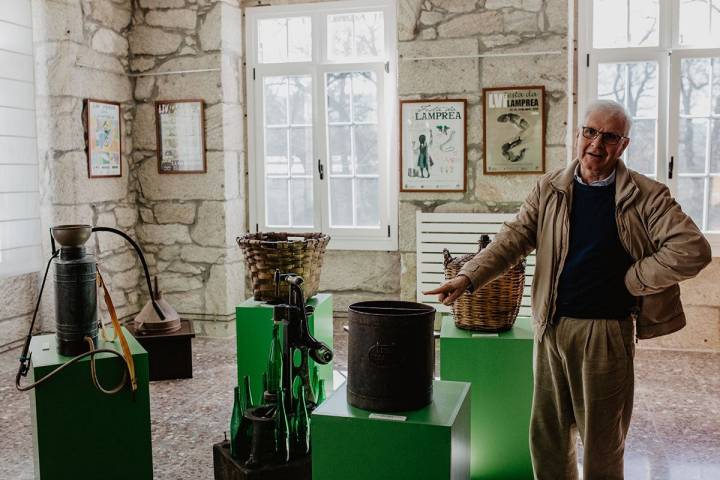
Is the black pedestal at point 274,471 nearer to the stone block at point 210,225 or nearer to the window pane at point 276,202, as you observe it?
the stone block at point 210,225

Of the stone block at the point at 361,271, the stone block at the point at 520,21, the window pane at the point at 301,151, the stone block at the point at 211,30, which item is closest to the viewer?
the stone block at the point at 520,21

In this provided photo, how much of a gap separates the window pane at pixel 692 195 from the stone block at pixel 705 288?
30cm

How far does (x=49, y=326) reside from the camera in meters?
4.93

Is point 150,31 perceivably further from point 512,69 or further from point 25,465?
point 25,465

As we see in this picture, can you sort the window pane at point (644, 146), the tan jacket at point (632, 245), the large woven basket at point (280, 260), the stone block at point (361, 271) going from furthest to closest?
1. the stone block at point (361, 271)
2. the window pane at point (644, 146)
3. the large woven basket at point (280, 260)
4. the tan jacket at point (632, 245)

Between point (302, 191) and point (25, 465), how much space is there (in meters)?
2.98

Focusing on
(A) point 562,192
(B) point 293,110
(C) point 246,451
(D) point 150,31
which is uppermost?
(D) point 150,31

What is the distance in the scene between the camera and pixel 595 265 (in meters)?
2.34

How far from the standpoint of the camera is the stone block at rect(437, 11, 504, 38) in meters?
4.82

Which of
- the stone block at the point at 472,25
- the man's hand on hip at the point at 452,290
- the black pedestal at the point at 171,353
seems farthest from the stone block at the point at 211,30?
the man's hand on hip at the point at 452,290

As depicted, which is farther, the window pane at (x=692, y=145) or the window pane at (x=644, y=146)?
the window pane at (x=644, y=146)

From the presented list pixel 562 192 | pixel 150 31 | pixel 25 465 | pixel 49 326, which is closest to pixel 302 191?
pixel 150 31

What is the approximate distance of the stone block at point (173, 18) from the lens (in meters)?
5.34

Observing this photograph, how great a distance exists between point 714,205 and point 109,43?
4.26m
